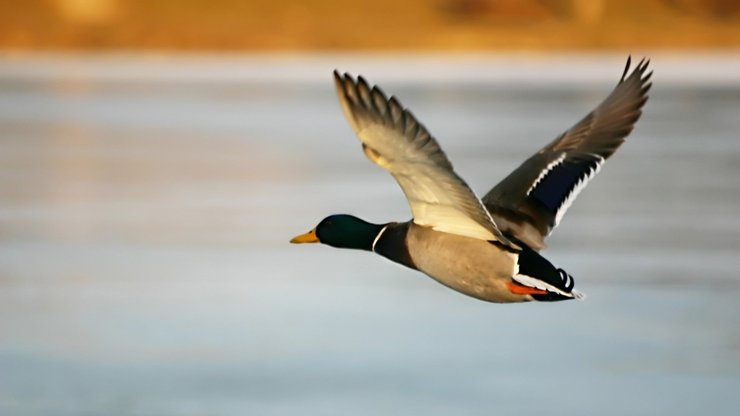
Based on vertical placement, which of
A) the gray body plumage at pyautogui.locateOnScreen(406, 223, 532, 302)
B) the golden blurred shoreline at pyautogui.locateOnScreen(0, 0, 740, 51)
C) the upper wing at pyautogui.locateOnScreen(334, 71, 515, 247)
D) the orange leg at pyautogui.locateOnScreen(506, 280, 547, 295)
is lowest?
the orange leg at pyautogui.locateOnScreen(506, 280, 547, 295)

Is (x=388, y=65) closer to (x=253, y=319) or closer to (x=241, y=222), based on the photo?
(x=241, y=222)

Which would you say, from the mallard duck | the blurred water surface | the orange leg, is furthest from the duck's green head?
the orange leg

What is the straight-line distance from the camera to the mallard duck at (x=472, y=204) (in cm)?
451

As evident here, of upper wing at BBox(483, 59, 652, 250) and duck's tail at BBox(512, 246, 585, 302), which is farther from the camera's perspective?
upper wing at BBox(483, 59, 652, 250)

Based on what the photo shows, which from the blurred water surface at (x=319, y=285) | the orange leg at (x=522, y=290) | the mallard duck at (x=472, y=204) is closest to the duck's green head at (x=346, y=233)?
the mallard duck at (x=472, y=204)

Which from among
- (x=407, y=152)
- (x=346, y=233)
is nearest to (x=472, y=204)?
(x=407, y=152)

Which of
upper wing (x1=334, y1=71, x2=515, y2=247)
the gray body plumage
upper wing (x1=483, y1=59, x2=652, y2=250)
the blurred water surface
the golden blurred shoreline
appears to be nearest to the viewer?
upper wing (x1=334, y1=71, x2=515, y2=247)

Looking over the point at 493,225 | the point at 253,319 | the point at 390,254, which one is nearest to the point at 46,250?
the point at 253,319

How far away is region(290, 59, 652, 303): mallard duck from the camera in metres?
4.51

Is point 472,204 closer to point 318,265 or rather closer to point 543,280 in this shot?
point 543,280

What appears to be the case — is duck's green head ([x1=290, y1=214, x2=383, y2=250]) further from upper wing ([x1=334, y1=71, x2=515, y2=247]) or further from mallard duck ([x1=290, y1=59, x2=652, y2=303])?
upper wing ([x1=334, y1=71, x2=515, y2=247])

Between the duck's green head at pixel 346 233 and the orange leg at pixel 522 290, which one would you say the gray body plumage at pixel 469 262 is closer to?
the orange leg at pixel 522 290

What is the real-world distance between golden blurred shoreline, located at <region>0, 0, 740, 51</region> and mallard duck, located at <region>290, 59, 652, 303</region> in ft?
54.6

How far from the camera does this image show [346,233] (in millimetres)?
5688
